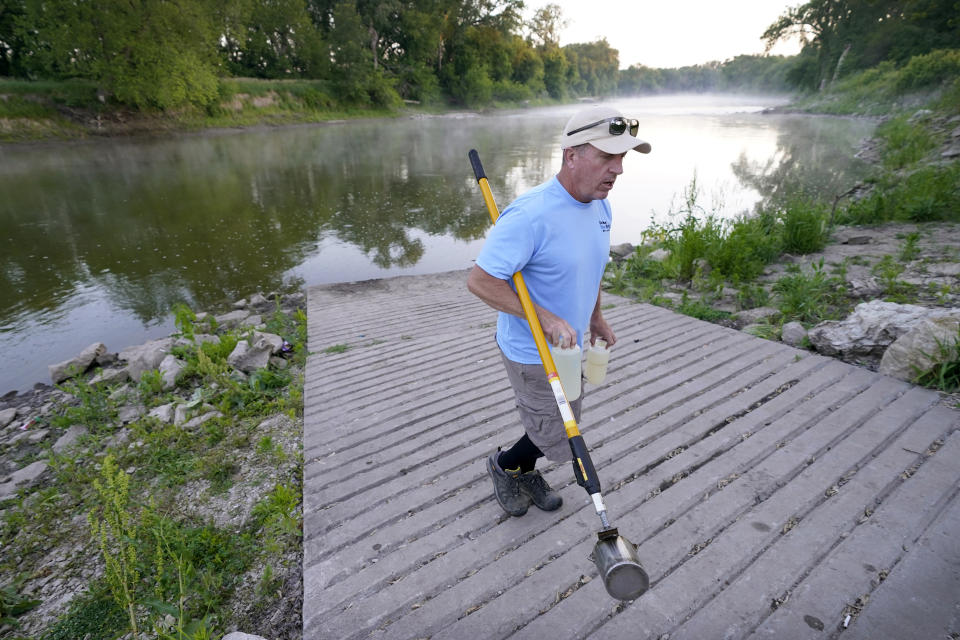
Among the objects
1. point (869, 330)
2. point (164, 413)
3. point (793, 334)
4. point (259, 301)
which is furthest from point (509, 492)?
point (259, 301)

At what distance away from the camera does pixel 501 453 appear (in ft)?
8.40

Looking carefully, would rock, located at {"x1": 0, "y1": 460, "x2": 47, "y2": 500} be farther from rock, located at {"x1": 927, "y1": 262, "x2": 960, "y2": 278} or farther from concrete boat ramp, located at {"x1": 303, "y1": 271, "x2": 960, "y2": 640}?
rock, located at {"x1": 927, "y1": 262, "x2": 960, "y2": 278}

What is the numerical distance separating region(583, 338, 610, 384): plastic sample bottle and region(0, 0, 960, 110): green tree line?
117 feet

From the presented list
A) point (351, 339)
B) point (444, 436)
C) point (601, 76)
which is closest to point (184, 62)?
point (351, 339)

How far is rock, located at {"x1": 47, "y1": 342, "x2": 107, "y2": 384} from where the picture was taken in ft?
16.7

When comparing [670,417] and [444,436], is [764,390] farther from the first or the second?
[444,436]

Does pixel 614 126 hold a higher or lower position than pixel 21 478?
higher

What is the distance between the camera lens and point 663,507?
250cm

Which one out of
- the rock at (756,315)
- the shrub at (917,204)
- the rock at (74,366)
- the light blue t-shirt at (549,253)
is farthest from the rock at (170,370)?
the shrub at (917,204)

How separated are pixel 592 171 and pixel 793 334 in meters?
3.51

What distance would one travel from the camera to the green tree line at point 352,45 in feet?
88.4

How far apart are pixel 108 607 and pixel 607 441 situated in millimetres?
2865

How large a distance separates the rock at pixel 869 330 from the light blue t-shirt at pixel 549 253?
3083 mm

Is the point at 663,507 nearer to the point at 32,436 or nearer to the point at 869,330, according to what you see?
the point at 869,330
